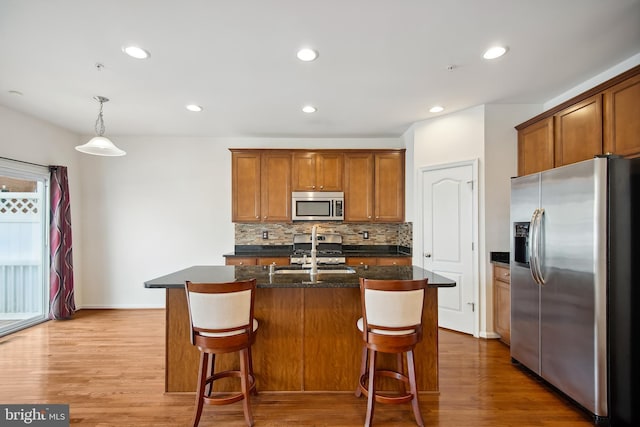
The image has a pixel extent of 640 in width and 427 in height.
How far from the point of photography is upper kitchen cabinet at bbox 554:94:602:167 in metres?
2.55

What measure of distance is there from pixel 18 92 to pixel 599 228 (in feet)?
17.3

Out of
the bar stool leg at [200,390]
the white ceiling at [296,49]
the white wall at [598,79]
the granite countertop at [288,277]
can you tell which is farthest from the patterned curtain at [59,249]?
the white wall at [598,79]

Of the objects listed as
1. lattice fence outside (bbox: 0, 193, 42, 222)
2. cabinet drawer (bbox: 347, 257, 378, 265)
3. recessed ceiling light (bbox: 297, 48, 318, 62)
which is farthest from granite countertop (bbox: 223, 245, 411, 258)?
recessed ceiling light (bbox: 297, 48, 318, 62)

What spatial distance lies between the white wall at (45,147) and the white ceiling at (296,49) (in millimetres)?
240

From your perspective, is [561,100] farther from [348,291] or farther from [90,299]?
[90,299]

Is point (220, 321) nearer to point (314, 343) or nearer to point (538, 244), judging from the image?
point (314, 343)

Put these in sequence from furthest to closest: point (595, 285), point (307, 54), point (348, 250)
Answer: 1. point (348, 250)
2. point (307, 54)
3. point (595, 285)

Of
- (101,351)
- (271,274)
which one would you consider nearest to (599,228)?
(271,274)

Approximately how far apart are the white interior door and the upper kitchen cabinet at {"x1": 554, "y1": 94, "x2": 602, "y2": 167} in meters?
0.86

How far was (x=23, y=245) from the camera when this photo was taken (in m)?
4.00

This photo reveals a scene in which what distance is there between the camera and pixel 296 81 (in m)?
2.87

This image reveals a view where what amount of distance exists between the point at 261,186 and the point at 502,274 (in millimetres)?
3338

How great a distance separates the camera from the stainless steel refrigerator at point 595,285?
196 cm

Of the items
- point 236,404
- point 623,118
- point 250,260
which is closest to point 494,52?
point 623,118
